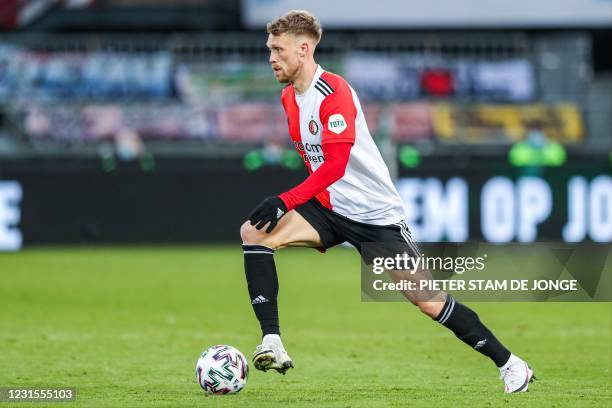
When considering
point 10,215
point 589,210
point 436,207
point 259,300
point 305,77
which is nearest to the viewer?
point 259,300

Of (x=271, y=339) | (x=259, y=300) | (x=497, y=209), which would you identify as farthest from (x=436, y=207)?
(x=271, y=339)

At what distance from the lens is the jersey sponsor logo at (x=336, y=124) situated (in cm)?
720

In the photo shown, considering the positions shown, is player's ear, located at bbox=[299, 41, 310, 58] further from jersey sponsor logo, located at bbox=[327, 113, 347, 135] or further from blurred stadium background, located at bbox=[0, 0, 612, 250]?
blurred stadium background, located at bbox=[0, 0, 612, 250]

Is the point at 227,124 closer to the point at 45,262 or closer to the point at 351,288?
the point at 45,262

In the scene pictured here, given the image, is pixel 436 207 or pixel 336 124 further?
pixel 436 207

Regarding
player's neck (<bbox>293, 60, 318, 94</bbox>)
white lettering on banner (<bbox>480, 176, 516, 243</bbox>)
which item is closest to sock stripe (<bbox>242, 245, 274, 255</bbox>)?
player's neck (<bbox>293, 60, 318, 94</bbox>)

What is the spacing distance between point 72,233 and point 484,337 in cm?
1384

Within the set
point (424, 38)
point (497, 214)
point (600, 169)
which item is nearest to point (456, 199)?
point (497, 214)

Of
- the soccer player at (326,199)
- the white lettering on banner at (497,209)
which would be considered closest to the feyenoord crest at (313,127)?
the soccer player at (326,199)

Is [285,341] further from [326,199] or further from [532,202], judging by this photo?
[532,202]

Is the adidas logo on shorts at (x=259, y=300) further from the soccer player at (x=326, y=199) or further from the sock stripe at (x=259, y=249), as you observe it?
the sock stripe at (x=259, y=249)

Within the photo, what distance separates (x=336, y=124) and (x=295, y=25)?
2.19 feet

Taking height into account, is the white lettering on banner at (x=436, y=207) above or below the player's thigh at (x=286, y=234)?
below

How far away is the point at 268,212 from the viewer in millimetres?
7043
